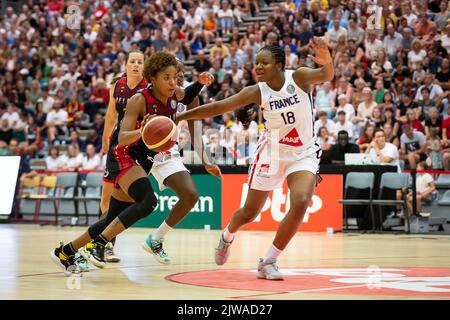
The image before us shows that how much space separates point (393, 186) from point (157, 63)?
9.40m

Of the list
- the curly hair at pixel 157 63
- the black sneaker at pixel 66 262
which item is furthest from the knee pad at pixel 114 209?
the curly hair at pixel 157 63

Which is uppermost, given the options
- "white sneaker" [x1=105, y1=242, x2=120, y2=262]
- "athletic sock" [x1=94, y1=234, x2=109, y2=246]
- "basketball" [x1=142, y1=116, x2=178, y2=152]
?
"basketball" [x1=142, y1=116, x2=178, y2=152]

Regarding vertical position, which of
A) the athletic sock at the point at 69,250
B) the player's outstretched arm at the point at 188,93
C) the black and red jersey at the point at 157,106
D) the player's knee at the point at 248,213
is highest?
the player's outstretched arm at the point at 188,93

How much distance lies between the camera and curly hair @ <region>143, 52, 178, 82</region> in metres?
8.58

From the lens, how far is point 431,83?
20062mm

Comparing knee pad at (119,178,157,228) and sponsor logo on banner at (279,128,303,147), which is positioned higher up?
sponsor logo on banner at (279,128,303,147)

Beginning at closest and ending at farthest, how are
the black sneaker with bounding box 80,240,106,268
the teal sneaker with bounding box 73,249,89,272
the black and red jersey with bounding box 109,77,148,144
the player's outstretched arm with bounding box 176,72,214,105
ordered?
the teal sneaker with bounding box 73,249,89,272 → the black sneaker with bounding box 80,240,106,268 → the player's outstretched arm with bounding box 176,72,214,105 → the black and red jersey with bounding box 109,77,148,144

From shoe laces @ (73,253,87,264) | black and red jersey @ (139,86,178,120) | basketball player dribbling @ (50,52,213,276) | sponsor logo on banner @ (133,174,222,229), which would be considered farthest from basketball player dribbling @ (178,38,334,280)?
sponsor logo on banner @ (133,174,222,229)

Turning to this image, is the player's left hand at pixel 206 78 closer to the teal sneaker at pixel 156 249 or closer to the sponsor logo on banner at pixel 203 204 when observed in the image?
the teal sneaker at pixel 156 249

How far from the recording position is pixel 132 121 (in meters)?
8.28

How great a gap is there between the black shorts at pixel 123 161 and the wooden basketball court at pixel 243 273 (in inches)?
40.7

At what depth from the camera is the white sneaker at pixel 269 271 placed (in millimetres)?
8150

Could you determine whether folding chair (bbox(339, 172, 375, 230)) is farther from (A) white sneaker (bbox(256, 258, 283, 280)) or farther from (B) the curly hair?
(B) the curly hair
